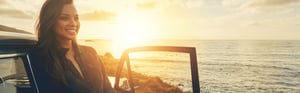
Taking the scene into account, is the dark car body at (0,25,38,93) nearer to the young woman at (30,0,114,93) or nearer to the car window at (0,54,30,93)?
the car window at (0,54,30,93)

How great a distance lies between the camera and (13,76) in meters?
2.62

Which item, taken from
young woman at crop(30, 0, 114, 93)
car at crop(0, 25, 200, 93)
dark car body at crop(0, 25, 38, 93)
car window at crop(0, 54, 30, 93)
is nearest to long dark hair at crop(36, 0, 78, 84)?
young woman at crop(30, 0, 114, 93)

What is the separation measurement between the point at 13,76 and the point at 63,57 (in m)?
0.71

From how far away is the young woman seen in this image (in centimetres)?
302

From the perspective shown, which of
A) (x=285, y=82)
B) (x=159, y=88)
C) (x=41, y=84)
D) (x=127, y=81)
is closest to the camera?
(x=41, y=84)

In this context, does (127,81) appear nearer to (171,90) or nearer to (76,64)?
(76,64)

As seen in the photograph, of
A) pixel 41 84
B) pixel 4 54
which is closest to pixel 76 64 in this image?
pixel 41 84

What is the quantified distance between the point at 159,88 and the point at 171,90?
1.31 m

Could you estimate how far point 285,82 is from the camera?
55.2 metres

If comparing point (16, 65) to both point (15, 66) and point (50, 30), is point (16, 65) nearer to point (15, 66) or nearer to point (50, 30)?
point (15, 66)

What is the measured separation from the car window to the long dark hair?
0.43 meters

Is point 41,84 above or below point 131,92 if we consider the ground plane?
above

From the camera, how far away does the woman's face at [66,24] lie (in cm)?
325

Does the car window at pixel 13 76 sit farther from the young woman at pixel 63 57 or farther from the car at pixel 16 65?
the young woman at pixel 63 57
